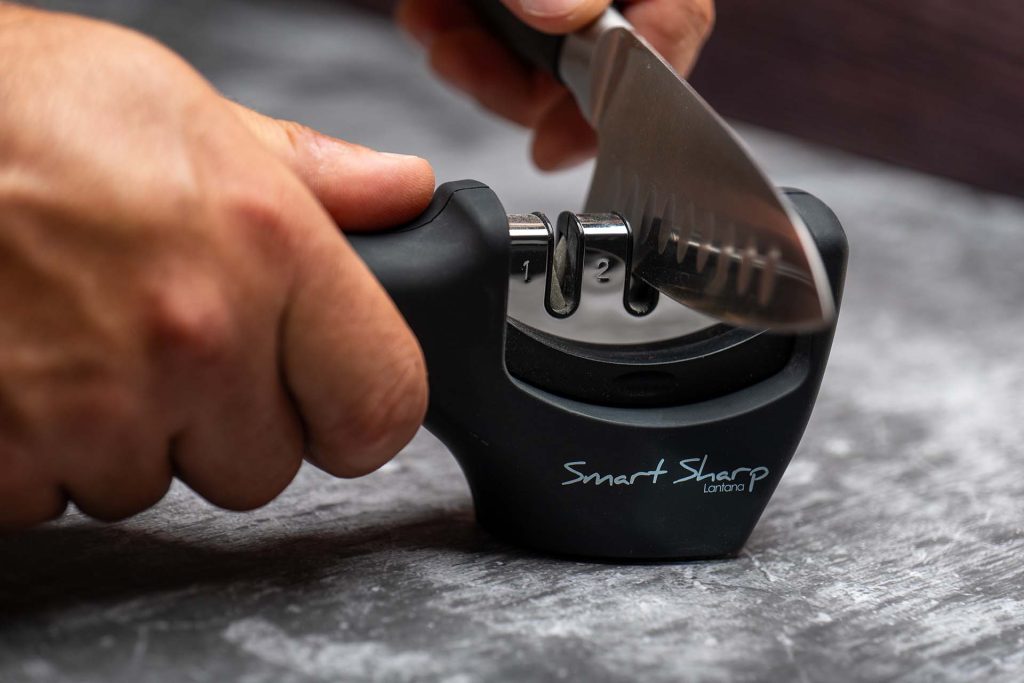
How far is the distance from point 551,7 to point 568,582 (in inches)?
20.5

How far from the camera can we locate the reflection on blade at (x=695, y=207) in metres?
0.63

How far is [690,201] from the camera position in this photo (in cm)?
73

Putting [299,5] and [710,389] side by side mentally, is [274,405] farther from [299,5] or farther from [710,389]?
[299,5]

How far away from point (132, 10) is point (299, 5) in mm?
407

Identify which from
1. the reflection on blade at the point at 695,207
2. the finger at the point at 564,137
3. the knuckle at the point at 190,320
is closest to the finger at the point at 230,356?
the knuckle at the point at 190,320

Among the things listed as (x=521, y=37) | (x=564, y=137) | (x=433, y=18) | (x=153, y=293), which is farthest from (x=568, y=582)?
(x=433, y=18)

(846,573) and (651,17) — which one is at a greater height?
(651,17)

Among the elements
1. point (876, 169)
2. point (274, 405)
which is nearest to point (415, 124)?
point (876, 169)

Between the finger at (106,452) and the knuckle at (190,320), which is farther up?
the knuckle at (190,320)

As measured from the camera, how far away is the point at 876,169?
2.13m

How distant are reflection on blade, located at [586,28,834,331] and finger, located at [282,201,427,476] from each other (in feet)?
0.59

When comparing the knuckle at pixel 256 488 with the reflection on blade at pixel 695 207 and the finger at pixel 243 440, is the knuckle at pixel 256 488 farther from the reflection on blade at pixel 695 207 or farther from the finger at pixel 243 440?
the reflection on blade at pixel 695 207

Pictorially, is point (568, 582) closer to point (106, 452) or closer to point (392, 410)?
point (392, 410)

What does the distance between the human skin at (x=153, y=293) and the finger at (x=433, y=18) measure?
0.81 metres
